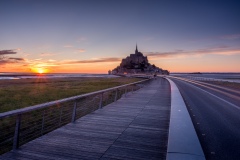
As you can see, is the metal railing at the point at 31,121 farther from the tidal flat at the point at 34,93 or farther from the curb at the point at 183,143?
the tidal flat at the point at 34,93

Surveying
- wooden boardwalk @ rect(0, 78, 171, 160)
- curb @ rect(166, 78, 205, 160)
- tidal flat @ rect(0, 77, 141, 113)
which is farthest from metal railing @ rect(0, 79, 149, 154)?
tidal flat @ rect(0, 77, 141, 113)

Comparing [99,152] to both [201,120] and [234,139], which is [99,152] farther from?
[201,120]

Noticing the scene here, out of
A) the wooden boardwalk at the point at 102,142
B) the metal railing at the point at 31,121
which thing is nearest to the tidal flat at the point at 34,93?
the metal railing at the point at 31,121

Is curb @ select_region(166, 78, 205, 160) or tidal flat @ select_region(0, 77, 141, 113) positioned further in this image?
tidal flat @ select_region(0, 77, 141, 113)

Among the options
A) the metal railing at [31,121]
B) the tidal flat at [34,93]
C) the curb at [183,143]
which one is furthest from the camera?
the tidal flat at [34,93]

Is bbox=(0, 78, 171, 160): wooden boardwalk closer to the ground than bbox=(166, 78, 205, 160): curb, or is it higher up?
closer to the ground

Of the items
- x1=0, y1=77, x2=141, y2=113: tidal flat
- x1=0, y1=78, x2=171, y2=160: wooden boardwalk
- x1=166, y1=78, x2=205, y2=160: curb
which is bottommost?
x1=0, y1=77, x2=141, y2=113: tidal flat

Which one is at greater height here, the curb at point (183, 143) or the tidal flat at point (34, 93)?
the curb at point (183, 143)

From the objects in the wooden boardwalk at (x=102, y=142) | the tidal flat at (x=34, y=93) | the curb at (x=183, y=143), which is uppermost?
the curb at (x=183, y=143)

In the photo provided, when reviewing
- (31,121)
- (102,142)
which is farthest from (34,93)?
(102,142)

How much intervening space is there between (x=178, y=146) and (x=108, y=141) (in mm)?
1960

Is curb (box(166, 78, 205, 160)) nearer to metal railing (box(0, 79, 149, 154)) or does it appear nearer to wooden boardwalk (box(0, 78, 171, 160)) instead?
wooden boardwalk (box(0, 78, 171, 160))

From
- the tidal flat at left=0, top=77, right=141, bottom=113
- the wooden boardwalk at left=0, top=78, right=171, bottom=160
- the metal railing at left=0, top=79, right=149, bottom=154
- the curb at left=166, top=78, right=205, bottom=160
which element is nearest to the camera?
the curb at left=166, top=78, right=205, bottom=160

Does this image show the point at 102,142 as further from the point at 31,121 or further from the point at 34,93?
the point at 34,93
